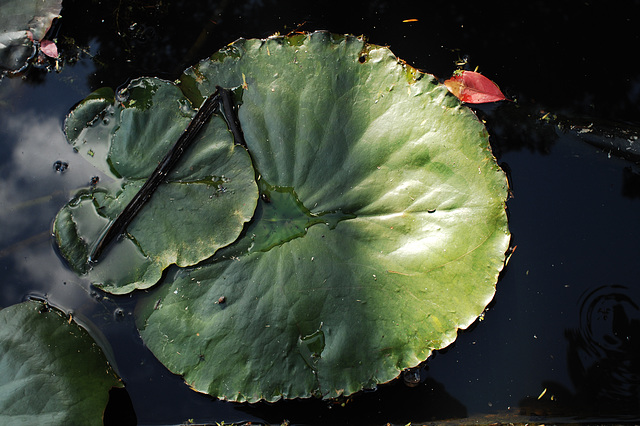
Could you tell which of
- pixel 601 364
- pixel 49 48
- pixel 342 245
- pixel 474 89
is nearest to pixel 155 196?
pixel 342 245

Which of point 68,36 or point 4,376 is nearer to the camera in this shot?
point 4,376

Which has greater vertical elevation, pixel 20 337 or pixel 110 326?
pixel 20 337

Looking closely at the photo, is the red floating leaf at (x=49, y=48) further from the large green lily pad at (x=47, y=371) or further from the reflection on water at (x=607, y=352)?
the reflection on water at (x=607, y=352)

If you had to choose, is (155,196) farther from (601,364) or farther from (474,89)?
(601,364)

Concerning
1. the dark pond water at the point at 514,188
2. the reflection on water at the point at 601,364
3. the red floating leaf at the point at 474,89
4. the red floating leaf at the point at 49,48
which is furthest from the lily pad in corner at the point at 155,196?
the reflection on water at the point at 601,364

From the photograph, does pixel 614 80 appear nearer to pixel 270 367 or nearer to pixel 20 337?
pixel 270 367

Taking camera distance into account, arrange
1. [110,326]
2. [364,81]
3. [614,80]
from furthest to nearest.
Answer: [614,80], [110,326], [364,81]

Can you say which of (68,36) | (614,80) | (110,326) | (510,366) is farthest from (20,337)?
(614,80)
